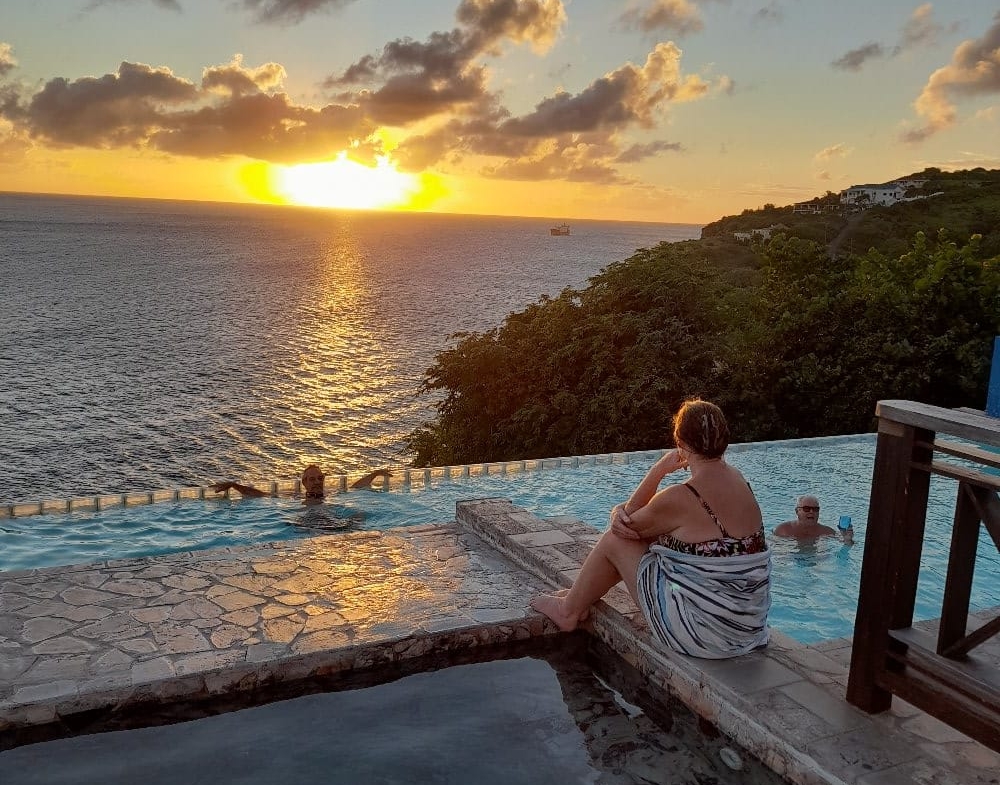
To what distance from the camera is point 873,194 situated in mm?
80875

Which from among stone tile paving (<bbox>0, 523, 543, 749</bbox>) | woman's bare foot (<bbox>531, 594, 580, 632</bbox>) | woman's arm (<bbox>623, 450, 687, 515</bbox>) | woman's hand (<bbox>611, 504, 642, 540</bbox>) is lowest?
stone tile paving (<bbox>0, 523, 543, 749</bbox>)

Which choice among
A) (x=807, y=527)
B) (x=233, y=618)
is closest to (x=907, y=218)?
(x=807, y=527)

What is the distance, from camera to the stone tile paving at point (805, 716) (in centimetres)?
347

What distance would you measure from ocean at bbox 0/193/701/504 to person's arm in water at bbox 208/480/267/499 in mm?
11901

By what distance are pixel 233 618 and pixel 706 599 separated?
262cm

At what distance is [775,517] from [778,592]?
2.62 metres

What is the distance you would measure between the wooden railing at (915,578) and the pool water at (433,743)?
0.71 m

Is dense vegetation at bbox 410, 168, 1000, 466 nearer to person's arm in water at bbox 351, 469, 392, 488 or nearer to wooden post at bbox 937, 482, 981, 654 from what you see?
person's arm in water at bbox 351, 469, 392, 488

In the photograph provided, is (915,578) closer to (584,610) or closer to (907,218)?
(584,610)

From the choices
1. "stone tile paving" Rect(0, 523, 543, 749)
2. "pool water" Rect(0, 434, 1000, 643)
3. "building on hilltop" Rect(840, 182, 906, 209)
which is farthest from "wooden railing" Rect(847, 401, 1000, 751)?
"building on hilltop" Rect(840, 182, 906, 209)

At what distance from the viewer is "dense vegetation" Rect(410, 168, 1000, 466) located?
1778cm

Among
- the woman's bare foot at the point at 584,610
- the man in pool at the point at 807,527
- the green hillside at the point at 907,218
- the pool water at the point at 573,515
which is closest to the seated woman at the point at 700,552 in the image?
the woman's bare foot at the point at 584,610

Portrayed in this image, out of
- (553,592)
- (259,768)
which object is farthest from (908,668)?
(259,768)

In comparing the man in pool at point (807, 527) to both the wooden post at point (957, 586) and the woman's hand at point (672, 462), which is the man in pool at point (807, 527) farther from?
the wooden post at point (957, 586)
